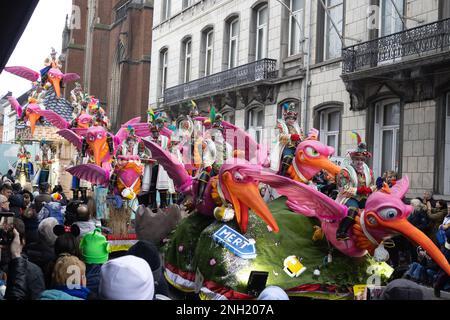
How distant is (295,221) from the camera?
25.1ft

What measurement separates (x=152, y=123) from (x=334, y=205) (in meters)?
6.83

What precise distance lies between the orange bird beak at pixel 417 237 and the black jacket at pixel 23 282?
3.55 metres

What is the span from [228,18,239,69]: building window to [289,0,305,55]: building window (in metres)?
3.98

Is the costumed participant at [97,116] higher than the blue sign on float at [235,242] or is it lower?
higher

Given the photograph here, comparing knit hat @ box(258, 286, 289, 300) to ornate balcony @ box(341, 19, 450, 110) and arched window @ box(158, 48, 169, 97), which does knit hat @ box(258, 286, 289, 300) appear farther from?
arched window @ box(158, 48, 169, 97)

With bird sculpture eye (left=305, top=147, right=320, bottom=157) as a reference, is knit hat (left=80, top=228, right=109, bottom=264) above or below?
below

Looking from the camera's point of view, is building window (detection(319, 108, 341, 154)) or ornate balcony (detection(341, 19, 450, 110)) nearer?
ornate balcony (detection(341, 19, 450, 110))

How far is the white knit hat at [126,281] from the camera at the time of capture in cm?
390

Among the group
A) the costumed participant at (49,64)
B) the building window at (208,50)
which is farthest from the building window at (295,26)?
the costumed participant at (49,64)

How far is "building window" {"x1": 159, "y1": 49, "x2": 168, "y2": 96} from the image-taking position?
1328 inches

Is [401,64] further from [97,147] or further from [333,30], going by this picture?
[97,147]

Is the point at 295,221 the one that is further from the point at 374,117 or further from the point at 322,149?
the point at 374,117

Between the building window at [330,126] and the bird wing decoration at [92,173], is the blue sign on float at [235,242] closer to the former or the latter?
the bird wing decoration at [92,173]

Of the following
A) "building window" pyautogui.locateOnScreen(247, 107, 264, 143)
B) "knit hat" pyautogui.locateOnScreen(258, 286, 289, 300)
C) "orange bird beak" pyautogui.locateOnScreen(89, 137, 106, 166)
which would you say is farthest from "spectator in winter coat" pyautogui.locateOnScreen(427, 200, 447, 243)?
"building window" pyautogui.locateOnScreen(247, 107, 264, 143)
